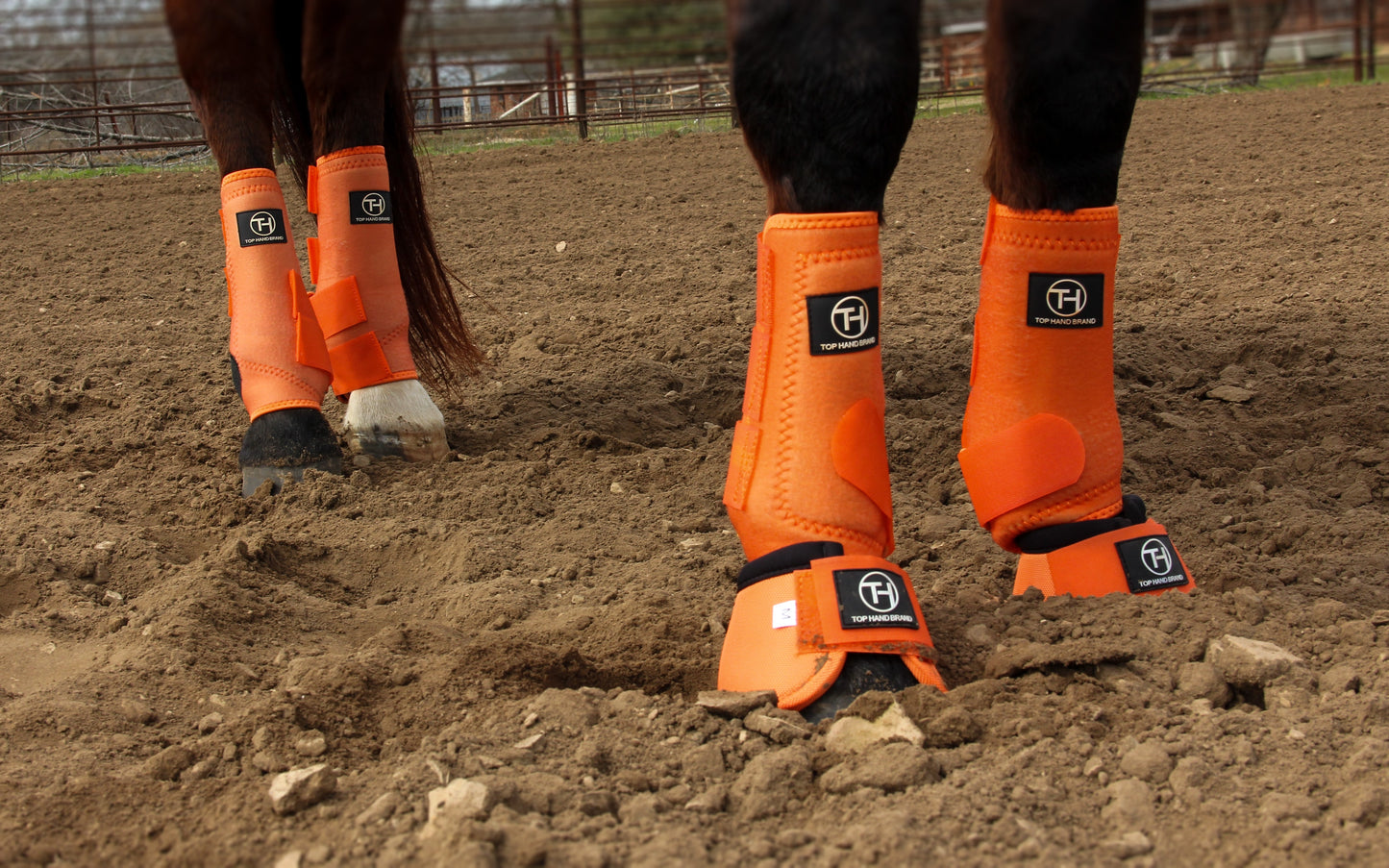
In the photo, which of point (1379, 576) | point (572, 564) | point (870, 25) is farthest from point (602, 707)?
point (1379, 576)

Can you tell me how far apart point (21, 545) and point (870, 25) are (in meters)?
1.65

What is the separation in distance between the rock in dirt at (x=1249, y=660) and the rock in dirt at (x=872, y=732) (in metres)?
0.38

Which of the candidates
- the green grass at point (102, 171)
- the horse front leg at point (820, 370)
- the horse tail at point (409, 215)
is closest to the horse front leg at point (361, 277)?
the horse tail at point (409, 215)

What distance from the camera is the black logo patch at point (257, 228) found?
2229 millimetres

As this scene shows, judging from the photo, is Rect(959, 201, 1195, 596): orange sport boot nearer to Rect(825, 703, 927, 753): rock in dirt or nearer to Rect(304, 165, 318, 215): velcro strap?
Rect(825, 703, 927, 753): rock in dirt

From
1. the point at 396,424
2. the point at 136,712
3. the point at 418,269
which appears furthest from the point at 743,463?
the point at 418,269

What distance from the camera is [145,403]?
113 inches

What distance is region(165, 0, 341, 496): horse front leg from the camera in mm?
2195

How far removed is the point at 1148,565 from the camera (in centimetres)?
145

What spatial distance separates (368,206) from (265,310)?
34 cm

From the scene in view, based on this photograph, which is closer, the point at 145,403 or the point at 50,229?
the point at 145,403

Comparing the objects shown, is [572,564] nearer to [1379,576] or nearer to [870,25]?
[870,25]

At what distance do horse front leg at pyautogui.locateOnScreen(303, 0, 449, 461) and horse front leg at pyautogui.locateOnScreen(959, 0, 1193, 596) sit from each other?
1.36 m

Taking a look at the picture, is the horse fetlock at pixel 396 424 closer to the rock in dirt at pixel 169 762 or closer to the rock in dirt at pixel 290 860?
the rock in dirt at pixel 169 762
